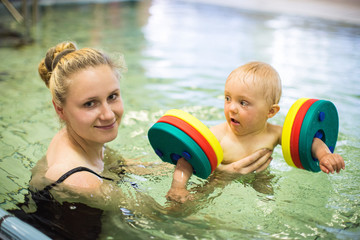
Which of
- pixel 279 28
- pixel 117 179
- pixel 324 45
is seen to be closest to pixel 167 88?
pixel 117 179

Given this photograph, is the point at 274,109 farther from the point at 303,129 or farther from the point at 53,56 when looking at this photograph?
the point at 53,56

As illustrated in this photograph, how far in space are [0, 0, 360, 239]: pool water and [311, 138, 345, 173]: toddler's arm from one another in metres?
0.36

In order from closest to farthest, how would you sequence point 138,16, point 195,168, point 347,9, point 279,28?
1. point 195,168
2. point 279,28
3. point 138,16
4. point 347,9

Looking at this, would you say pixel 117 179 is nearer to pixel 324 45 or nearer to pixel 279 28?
pixel 324 45

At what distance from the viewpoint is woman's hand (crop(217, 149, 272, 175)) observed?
2.76 metres

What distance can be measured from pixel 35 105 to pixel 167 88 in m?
1.80

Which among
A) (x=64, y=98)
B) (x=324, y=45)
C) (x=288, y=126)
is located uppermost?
(x=64, y=98)

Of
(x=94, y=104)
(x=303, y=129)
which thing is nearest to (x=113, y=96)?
(x=94, y=104)

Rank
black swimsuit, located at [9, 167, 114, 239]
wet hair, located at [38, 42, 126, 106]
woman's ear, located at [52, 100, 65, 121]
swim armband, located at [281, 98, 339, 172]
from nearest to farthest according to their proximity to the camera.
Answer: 1. black swimsuit, located at [9, 167, 114, 239]
2. wet hair, located at [38, 42, 126, 106]
3. woman's ear, located at [52, 100, 65, 121]
4. swim armband, located at [281, 98, 339, 172]

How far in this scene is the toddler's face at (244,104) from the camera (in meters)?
2.71

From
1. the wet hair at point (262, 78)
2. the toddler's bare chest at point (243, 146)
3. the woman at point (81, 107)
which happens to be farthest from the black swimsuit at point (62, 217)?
the wet hair at point (262, 78)

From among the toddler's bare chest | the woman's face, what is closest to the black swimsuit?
the woman's face

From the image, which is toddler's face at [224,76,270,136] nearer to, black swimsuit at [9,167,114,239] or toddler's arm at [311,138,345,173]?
toddler's arm at [311,138,345,173]

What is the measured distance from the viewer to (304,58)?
24.1 feet
